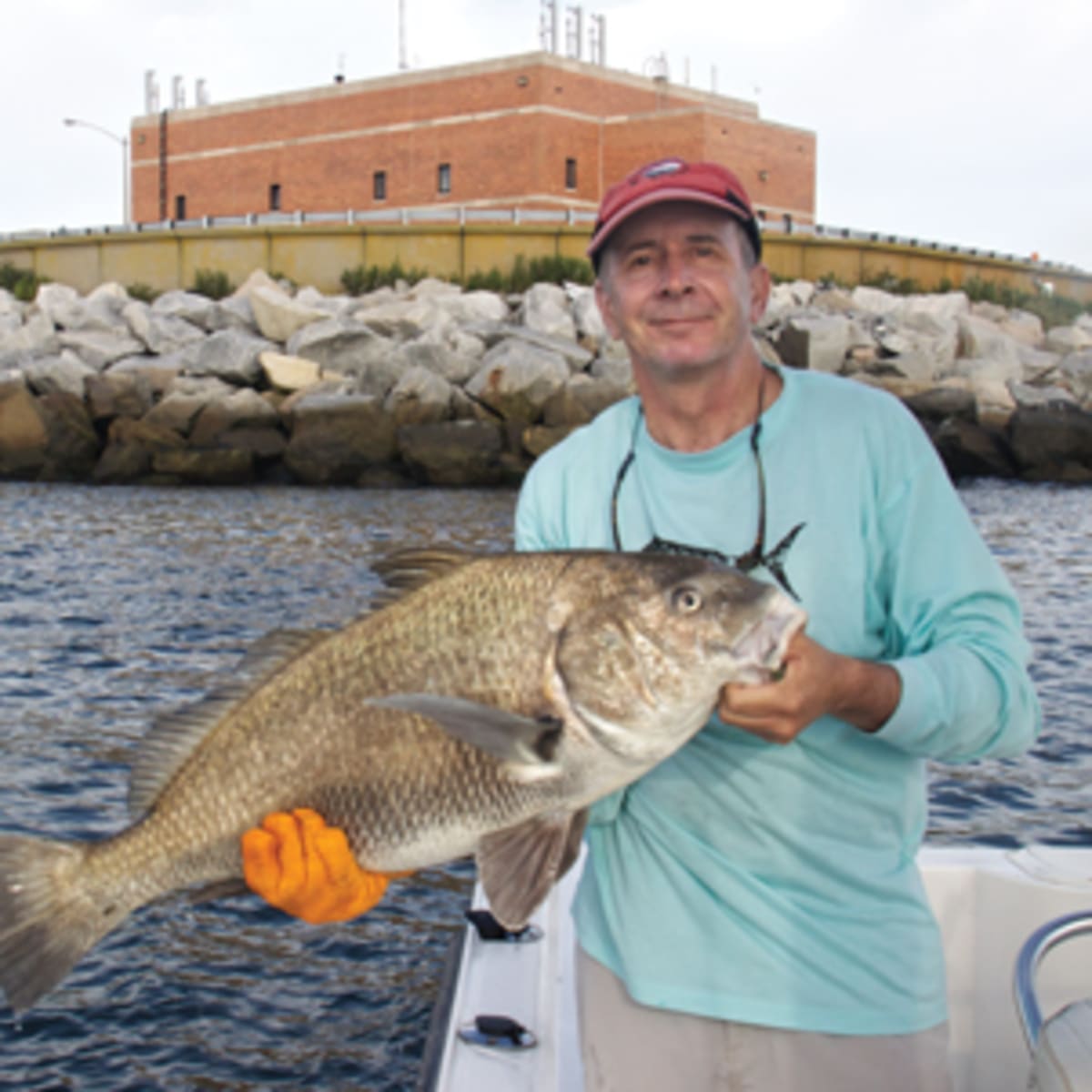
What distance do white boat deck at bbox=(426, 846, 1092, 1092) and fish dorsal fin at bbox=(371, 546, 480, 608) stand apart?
4.47 ft

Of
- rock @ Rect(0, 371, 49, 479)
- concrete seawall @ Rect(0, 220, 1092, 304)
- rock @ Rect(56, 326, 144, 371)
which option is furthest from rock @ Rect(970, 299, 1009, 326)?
rock @ Rect(0, 371, 49, 479)

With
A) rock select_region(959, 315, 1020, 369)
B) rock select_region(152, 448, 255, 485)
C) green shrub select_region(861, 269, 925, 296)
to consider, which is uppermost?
green shrub select_region(861, 269, 925, 296)

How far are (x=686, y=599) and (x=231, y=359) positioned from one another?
29841 mm

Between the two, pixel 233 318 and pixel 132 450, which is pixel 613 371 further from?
pixel 233 318

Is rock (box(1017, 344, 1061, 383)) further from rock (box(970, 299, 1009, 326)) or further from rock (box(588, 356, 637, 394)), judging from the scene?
rock (box(588, 356, 637, 394))

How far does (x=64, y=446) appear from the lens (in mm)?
29156

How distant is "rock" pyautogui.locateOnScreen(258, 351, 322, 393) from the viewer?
1205 inches

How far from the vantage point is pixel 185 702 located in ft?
19.8

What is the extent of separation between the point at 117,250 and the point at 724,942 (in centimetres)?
4878

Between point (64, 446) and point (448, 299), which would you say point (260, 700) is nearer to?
point (64, 446)

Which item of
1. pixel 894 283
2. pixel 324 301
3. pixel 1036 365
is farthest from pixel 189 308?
pixel 1036 365

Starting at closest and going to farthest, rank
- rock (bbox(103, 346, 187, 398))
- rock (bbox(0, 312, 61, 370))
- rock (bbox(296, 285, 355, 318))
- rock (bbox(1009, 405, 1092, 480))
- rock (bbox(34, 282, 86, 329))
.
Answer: rock (bbox(103, 346, 187, 398))
rock (bbox(1009, 405, 1092, 480))
rock (bbox(0, 312, 61, 370))
rock (bbox(34, 282, 86, 329))
rock (bbox(296, 285, 355, 318))

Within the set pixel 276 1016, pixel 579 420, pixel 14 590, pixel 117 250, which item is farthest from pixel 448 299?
pixel 276 1016

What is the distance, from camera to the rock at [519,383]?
28.8 meters
